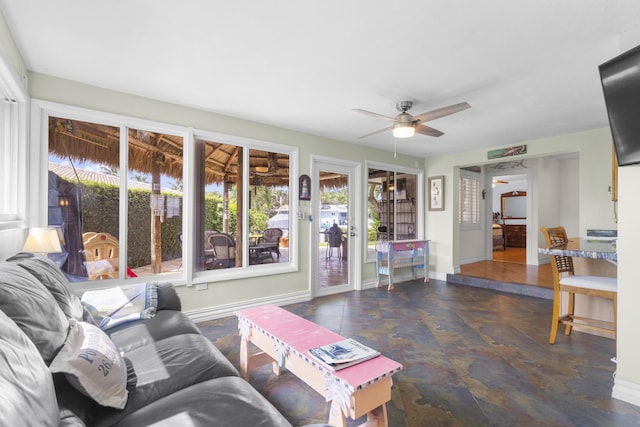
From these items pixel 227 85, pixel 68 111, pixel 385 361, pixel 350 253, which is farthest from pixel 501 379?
pixel 68 111

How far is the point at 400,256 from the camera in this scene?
5.26m

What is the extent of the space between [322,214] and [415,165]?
246 centimetres

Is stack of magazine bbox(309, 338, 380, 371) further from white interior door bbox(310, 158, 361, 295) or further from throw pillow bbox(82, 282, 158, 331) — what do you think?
white interior door bbox(310, 158, 361, 295)

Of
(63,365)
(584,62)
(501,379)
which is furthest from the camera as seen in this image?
(584,62)

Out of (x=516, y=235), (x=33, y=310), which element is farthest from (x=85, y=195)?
(x=516, y=235)

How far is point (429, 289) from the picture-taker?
500 cm

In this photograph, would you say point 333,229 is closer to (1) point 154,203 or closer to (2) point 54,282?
(1) point 154,203

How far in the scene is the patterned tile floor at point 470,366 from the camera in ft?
6.01

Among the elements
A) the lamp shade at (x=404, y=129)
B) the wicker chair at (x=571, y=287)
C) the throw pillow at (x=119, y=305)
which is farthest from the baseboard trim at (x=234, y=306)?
the wicker chair at (x=571, y=287)

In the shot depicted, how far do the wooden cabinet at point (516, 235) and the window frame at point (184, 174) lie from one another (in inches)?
318

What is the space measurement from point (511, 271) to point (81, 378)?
Answer: 642 centimetres

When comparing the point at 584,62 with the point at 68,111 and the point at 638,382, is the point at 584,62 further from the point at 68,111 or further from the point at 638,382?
the point at 68,111

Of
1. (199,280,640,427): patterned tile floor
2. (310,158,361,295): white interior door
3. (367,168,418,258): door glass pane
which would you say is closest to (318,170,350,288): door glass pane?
(310,158,361,295): white interior door

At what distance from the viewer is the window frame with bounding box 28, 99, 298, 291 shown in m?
2.61
